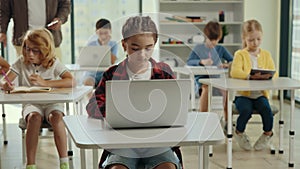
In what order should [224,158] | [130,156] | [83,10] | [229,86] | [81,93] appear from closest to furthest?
[130,156] < [81,93] < [229,86] < [224,158] < [83,10]

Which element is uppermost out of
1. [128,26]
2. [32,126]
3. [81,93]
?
[128,26]

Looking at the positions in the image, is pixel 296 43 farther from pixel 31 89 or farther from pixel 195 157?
pixel 31 89

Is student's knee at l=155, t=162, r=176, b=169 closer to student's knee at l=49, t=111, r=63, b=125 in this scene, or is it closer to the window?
student's knee at l=49, t=111, r=63, b=125

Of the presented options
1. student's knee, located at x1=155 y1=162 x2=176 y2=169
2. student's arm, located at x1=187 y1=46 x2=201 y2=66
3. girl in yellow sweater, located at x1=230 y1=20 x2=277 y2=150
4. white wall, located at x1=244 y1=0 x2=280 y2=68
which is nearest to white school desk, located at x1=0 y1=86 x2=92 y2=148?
student's knee, located at x1=155 y1=162 x2=176 y2=169

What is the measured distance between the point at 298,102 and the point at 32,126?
388 centimetres

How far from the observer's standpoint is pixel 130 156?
221cm

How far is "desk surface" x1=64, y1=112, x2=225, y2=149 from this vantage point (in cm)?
185

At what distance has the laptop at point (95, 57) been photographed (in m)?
4.77

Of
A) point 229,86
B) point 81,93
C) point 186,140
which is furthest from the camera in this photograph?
point 229,86

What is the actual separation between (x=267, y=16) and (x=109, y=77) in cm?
481

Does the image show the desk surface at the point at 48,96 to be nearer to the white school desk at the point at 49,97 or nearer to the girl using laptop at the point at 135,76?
the white school desk at the point at 49,97

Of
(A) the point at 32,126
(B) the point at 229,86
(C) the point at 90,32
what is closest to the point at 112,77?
(A) the point at 32,126

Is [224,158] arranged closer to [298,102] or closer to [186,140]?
[186,140]

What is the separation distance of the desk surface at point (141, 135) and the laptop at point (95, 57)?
2609 millimetres
